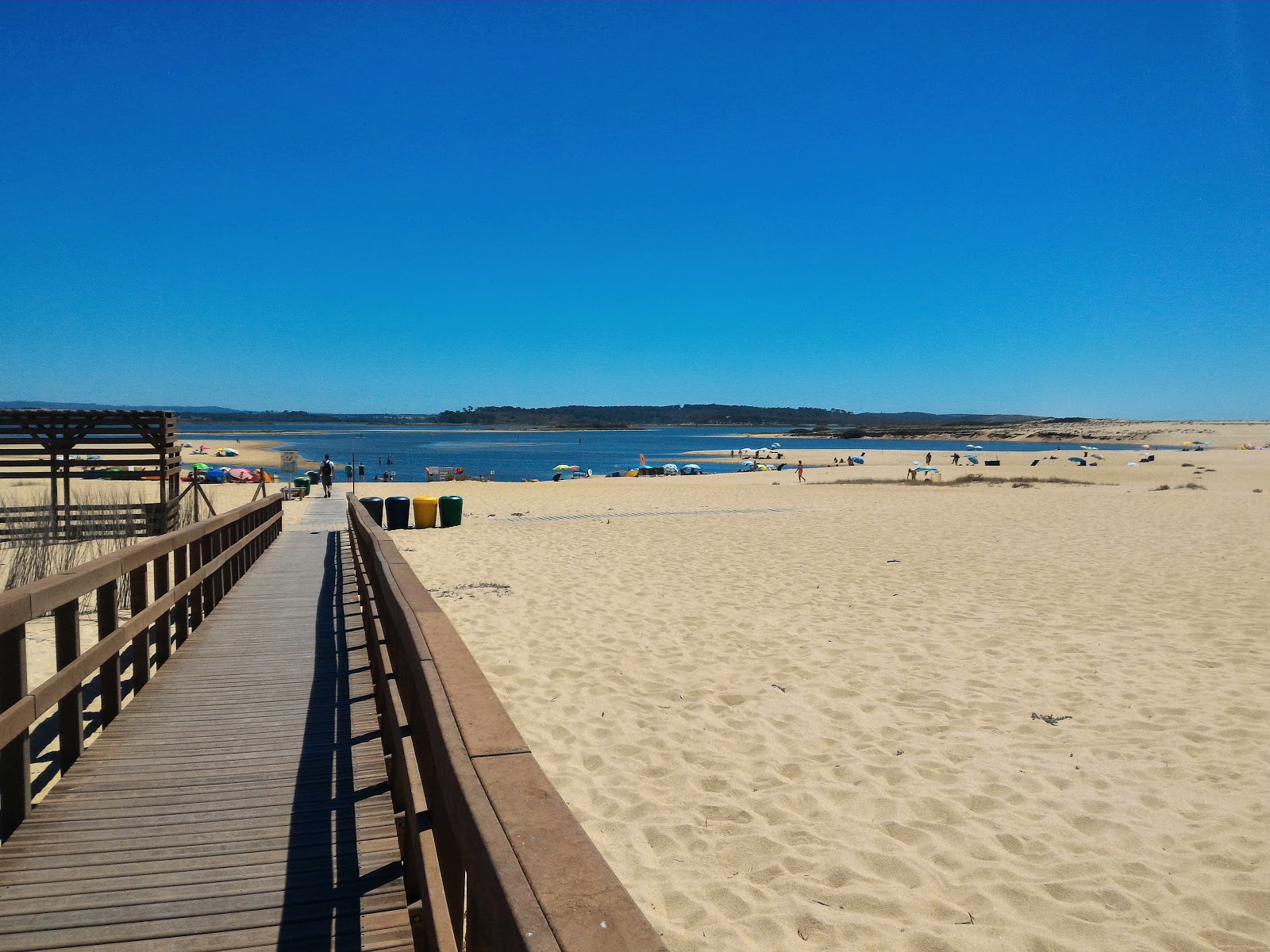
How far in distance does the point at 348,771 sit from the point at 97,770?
3.57ft

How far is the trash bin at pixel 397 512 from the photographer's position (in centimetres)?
1745

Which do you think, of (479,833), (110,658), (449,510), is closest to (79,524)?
(449,510)

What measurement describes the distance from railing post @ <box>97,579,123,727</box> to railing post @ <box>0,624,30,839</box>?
77cm

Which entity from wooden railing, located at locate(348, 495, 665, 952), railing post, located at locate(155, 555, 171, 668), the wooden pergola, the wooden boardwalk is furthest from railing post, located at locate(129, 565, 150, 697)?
the wooden pergola

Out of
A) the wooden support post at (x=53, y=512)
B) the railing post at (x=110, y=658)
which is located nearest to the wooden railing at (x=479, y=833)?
the railing post at (x=110, y=658)

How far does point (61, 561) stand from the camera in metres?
10.1

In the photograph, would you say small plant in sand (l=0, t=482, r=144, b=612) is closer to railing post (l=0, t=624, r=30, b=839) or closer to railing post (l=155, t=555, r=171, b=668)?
railing post (l=155, t=555, r=171, b=668)

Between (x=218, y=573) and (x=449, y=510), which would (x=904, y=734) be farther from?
(x=449, y=510)

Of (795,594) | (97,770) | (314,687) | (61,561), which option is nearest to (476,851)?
(97,770)

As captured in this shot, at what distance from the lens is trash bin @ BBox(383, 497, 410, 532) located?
17453 millimetres

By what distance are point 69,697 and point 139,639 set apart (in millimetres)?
1244

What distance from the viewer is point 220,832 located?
10.1ft

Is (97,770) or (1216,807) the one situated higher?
(97,770)

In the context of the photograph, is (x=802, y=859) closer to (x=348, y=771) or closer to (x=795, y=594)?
(x=348, y=771)
